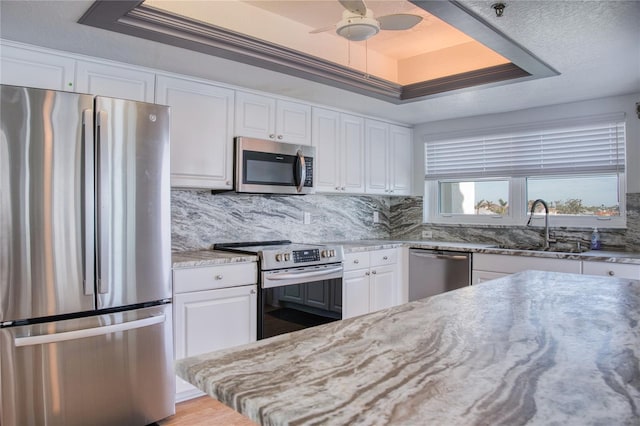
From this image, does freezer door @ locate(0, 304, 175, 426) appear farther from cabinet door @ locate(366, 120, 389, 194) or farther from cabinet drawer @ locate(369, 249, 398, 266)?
cabinet door @ locate(366, 120, 389, 194)

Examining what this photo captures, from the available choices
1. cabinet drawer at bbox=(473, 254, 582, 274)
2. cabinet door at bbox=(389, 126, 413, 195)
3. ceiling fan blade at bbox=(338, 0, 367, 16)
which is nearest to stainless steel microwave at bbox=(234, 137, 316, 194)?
cabinet door at bbox=(389, 126, 413, 195)

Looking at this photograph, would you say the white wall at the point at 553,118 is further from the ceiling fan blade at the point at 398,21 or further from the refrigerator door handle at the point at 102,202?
the refrigerator door handle at the point at 102,202

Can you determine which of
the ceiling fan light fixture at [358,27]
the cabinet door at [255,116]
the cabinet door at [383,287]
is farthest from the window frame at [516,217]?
the ceiling fan light fixture at [358,27]

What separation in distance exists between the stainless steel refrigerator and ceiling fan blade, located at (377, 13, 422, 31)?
48.8 inches

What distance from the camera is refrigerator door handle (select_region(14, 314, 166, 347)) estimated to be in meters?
1.90

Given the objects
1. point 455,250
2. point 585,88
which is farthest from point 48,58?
point 585,88

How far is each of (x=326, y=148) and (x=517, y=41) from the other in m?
1.82

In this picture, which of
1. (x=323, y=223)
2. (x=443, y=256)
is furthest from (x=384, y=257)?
(x=323, y=223)

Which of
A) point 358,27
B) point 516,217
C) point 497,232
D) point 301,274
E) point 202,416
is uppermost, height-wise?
point 358,27

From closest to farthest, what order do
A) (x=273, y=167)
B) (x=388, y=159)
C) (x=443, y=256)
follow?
(x=273, y=167) → (x=443, y=256) → (x=388, y=159)

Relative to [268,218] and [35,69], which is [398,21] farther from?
[268,218]

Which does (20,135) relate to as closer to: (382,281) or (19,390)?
(19,390)

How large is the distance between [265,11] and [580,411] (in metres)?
2.82

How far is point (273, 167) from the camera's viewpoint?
328 centimetres
